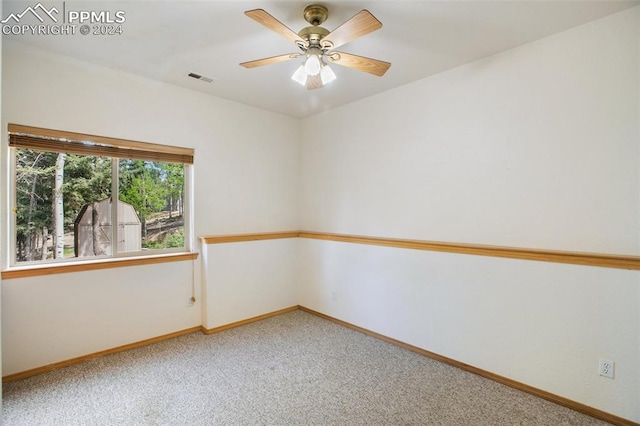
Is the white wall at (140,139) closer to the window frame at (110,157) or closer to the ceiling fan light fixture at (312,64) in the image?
the window frame at (110,157)

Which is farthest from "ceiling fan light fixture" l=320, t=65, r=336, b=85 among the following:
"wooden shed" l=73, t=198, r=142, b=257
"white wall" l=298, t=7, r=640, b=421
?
"wooden shed" l=73, t=198, r=142, b=257

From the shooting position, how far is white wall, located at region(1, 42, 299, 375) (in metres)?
2.52

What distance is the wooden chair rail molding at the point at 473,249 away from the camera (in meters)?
2.05

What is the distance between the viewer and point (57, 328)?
265cm

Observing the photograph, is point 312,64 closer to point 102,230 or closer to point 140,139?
point 140,139

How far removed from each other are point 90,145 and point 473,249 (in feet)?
11.4

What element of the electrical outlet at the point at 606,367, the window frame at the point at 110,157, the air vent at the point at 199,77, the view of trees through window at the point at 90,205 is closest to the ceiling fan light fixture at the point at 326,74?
the air vent at the point at 199,77

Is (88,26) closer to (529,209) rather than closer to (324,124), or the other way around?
(324,124)

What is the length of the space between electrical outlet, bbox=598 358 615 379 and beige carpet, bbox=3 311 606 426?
0.31 metres

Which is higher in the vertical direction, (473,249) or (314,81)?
(314,81)

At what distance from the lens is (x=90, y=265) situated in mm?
2795

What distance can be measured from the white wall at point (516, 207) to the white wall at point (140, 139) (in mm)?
1276

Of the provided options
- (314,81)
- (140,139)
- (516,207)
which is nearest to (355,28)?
(314,81)

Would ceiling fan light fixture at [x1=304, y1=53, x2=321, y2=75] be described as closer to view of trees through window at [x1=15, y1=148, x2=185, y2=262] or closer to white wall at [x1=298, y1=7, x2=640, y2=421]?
white wall at [x1=298, y1=7, x2=640, y2=421]
